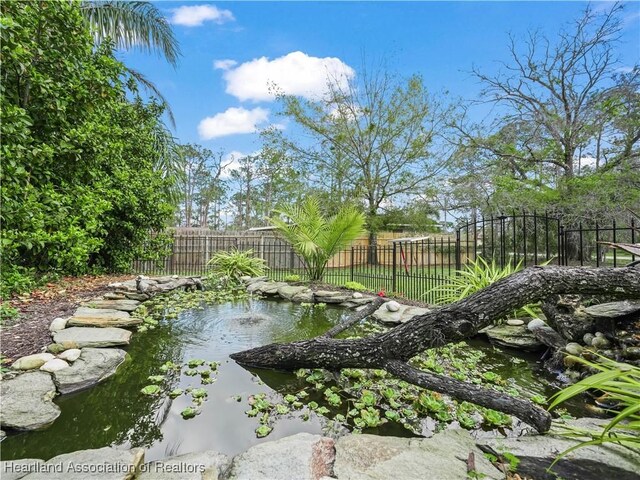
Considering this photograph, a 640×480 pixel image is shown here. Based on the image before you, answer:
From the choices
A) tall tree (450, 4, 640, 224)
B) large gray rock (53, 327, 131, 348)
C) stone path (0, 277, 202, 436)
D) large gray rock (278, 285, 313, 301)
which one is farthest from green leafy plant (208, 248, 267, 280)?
tall tree (450, 4, 640, 224)

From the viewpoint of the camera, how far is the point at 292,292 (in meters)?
5.42

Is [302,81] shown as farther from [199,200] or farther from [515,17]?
[199,200]

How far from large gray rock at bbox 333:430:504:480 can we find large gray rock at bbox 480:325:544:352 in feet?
6.64

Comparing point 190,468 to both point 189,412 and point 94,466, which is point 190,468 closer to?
point 94,466

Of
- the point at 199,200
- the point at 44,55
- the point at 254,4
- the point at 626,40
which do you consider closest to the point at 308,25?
the point at 254,4

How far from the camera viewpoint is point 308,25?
567cm

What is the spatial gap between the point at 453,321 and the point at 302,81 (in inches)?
471

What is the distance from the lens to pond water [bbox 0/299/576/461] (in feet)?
5.08

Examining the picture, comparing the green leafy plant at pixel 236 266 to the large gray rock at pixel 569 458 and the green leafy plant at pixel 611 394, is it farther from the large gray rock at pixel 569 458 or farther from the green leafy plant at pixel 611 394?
the green leafy plant at pixel 611 394

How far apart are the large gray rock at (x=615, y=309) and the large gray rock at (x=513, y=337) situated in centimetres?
63

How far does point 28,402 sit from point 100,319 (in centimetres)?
155

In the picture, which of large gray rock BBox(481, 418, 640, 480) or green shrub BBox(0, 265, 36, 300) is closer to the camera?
large gray rock BBox(481, 418, 640, 480)

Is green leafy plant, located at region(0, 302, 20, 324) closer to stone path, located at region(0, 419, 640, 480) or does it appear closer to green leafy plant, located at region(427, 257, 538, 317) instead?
stone path, located at region(0, 419, 640, 480)

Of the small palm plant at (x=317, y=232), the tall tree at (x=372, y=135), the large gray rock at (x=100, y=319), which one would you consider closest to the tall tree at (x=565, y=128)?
the tall tree at (x=372, y=135)
